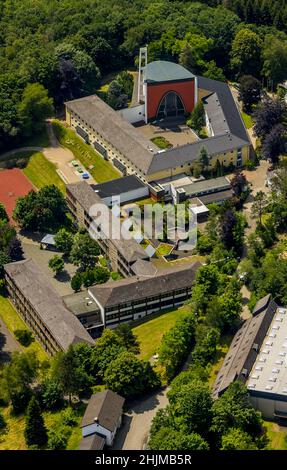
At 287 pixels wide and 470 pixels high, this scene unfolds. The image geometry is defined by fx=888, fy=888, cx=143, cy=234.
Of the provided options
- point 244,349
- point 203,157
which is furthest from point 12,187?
point 244,349

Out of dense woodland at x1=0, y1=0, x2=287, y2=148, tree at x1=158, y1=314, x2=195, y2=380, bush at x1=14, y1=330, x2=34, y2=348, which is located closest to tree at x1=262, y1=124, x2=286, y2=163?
dense woodland at x1=0, y1=0, x2=287, y2=148

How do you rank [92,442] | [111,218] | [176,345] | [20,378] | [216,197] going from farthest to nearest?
1. [216,197]
2. [111,218]
3. [176,345]
4. [20,378]
5. [92,442]

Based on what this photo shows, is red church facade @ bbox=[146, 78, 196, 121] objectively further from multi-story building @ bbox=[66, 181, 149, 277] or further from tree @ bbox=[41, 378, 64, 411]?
tree @ bbox=[41, 378, 64, 411]

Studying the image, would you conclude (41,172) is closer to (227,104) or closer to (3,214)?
(3,214)

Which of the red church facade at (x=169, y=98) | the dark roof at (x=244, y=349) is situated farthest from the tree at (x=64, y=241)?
the red church facade at (x=169, y=98)

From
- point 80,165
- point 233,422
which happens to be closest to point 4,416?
point 233,422

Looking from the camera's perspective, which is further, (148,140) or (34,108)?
(34,108)
